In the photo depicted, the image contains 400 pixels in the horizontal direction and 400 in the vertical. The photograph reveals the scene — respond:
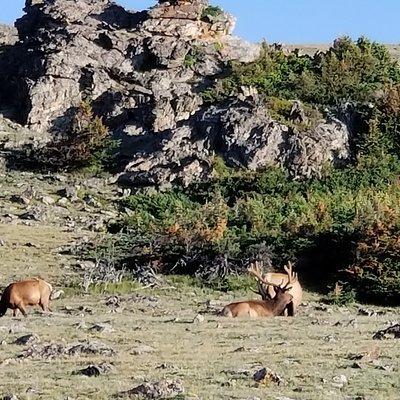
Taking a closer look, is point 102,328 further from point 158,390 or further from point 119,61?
point 119,61

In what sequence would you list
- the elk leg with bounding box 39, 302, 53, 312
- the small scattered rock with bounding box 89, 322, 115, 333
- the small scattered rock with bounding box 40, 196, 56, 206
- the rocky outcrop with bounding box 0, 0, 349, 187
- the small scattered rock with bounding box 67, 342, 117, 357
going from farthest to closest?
the rocky outcrop with bounding box 0, 0, 349, 187, the small scattered rock with bounding box 40, 196, 56, 206, the elk leg with bounding box 39, 302, 53, 312, the small scattered rock with bounding box 89, 322, 115, 333, the small scattered rock with bounding box 67, 342, 117, 357

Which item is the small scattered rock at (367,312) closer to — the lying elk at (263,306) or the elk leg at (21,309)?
the lying elk at (263,306)

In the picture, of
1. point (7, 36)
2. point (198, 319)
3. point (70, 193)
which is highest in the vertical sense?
point (7, 36)

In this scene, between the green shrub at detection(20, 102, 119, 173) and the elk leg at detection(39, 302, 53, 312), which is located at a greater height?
the green shrub at detection(20, 102, 119, 173)

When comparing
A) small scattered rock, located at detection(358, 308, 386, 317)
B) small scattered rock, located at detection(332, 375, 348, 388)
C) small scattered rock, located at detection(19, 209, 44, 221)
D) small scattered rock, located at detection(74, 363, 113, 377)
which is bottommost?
small scattered rock, located at detection(358, 308, 386, 317)

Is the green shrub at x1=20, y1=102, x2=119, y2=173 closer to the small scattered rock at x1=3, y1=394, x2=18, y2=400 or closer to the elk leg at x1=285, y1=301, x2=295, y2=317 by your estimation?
the elk leg at x1=285, y1=301, x2=295, y2=317

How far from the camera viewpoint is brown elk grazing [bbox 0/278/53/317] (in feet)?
61.8

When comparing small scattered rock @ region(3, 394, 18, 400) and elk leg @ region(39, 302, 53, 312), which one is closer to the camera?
small scattered rock @ region(3, 394, 18, 400)

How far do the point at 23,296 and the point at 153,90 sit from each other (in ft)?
93.6

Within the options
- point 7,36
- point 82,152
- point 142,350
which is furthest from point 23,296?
point 7,36

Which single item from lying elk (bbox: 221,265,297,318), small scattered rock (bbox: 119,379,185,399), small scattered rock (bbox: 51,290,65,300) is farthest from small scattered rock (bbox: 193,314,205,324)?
Answer: small scattered rock (bbox: 51,290,65,300)

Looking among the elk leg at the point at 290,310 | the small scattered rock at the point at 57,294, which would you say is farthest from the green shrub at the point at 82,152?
the elk leg at the point at 290,310

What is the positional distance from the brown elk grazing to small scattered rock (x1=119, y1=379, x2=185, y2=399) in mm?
10362

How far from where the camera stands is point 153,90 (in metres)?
46.3
